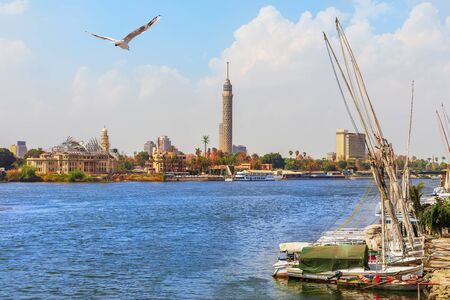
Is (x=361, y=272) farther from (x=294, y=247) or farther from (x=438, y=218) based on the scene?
(x=438, y=218)

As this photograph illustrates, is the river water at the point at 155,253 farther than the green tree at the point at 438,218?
No

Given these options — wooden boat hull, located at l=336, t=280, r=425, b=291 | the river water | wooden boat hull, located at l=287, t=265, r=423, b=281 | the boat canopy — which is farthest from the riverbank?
the boat canopy

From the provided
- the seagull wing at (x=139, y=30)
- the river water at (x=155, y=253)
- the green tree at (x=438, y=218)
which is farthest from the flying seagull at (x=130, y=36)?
the green tree at (x=438, y=218)

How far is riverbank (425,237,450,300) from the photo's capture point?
105 ft

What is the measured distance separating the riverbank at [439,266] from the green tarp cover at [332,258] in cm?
386

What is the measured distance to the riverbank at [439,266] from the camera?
3203 centimetres

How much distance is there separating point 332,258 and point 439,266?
6937 mm

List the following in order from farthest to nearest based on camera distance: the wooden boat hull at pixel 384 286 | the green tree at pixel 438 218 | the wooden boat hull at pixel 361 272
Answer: the green tree at pixel 438 218
the wooden boat hull at pixel 361 272
the wooden boat hull at pixel 384 286

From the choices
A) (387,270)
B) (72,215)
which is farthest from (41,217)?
(387,270)

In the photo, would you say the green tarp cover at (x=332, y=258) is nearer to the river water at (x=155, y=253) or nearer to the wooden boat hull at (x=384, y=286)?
the wooden boat hull at (x=384, y=286)

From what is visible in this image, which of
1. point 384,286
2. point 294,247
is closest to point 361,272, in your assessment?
point 384,286

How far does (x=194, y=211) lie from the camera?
3789 inches

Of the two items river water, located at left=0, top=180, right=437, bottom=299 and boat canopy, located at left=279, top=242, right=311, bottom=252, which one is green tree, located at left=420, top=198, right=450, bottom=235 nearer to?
river water, located at left=0, top=180, right=437, bottom=299

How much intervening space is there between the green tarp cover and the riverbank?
12.7 ft
